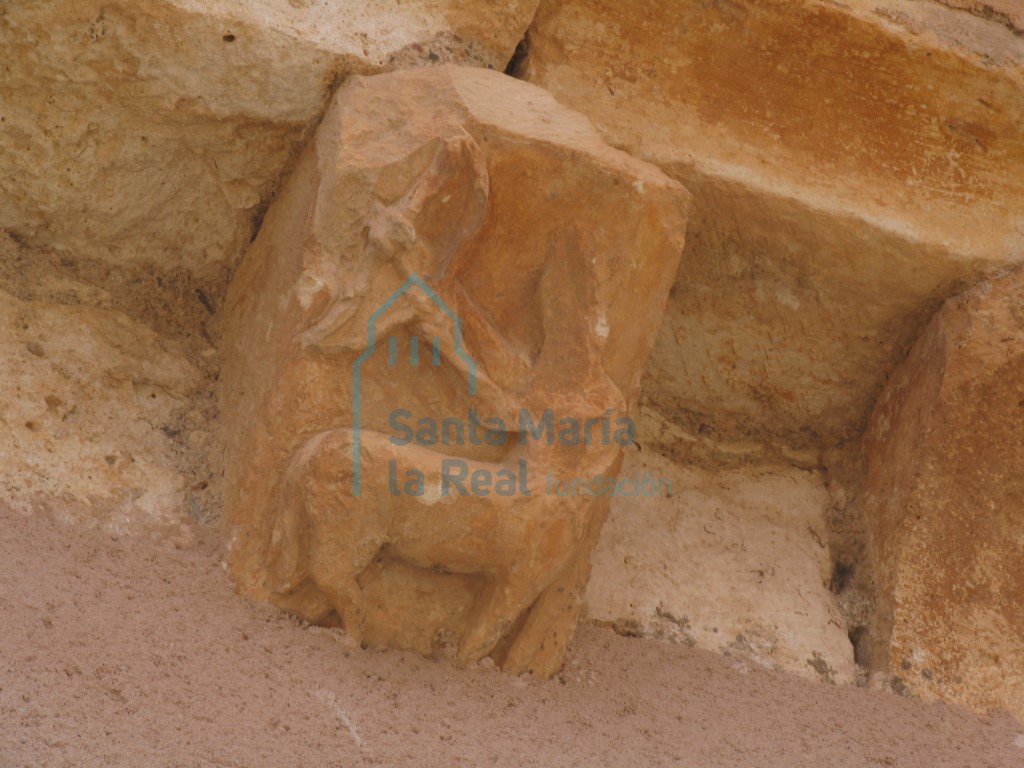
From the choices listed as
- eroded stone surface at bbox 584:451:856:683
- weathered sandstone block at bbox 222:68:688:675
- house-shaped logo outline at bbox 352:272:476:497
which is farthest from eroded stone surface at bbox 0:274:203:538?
eroded stone surface at bbox 584:451:856:683

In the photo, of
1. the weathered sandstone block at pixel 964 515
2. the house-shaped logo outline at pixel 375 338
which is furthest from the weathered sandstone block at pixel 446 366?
the weathered sandstone block at pixel 964 515

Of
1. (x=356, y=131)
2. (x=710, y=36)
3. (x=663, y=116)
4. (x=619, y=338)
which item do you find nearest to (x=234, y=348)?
(x=356, y=131)

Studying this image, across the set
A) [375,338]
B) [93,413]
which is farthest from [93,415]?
[375,338]

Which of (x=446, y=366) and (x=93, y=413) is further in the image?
(x=93, y=413)

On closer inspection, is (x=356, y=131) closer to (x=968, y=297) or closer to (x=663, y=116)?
(x=663, y=116)

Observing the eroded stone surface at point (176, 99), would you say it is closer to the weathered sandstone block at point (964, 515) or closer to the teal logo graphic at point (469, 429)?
the teal logo graphic at point (469, 429)

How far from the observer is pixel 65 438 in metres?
2.81

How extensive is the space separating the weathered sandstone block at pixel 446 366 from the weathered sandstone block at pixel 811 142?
0.41 metres

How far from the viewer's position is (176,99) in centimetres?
283

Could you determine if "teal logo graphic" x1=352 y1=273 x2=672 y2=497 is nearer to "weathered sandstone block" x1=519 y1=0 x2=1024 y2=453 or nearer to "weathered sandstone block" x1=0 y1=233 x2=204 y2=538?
"weathered sandstone block" x1=0 y1=233 x2=204 y2=538

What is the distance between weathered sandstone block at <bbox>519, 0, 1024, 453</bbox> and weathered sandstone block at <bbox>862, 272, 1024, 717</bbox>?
18 centimetres

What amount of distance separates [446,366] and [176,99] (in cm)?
79

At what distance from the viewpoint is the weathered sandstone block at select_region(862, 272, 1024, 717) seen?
10.3 feet

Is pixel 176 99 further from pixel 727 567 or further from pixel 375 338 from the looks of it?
pixel 727 567
